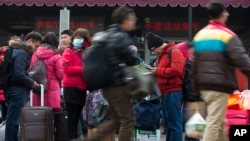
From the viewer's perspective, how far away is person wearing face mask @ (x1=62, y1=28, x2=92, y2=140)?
836 cm

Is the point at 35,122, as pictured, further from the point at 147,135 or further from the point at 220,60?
the point at 220,60

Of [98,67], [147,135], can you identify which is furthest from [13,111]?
[98,67]

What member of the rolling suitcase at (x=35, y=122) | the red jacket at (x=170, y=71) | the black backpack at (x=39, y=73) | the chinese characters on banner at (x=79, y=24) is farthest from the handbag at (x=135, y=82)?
the chinese characters on banner at (x=79, y=24)

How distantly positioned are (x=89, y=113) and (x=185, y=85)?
1.50 metres

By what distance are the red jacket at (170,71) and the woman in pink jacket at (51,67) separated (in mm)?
1587

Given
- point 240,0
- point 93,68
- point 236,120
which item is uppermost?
point 240,0

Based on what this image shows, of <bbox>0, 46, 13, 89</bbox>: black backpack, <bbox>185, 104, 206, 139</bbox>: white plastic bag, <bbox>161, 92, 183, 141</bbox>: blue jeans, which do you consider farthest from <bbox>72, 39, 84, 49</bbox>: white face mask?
<bbox>185, 104, 206, 139</bbox>: white plastic bag

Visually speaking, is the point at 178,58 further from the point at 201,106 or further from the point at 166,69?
the point at 201,106

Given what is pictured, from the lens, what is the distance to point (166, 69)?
8297mm

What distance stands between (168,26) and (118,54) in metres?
11.1

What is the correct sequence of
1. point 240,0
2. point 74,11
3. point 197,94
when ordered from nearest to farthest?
point 197,94 → point 240,0 → point 74,11

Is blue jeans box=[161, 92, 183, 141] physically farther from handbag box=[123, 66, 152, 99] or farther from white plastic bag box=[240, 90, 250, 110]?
handbag box=[123, 66, 152, 99]

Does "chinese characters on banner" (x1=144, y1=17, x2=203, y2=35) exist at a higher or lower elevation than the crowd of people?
higher

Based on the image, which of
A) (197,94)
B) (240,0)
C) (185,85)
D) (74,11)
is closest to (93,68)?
(197,94)
